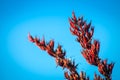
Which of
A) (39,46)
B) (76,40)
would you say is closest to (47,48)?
(39,46)

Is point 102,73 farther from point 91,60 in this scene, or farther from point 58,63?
point 58,63

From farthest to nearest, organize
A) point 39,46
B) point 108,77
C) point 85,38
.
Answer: point 39,46 → point 85,38 → point 108,77

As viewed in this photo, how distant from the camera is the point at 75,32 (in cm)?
1109

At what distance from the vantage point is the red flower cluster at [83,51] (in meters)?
9.99

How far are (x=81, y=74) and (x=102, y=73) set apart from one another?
40.8 inches

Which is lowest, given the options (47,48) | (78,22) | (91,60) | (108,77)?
(108,77)

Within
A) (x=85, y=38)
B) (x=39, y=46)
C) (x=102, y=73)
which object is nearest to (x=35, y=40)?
(x=39, y=46)

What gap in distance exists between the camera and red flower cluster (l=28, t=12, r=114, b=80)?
999cm

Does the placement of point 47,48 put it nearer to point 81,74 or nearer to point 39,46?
point 39,46

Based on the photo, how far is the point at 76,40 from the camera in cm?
1100

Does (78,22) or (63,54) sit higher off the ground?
(78,22)

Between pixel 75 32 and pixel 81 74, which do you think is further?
pixel 75 32

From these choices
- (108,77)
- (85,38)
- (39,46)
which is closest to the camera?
(108,77)

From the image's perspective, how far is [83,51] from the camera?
34.1 feet
